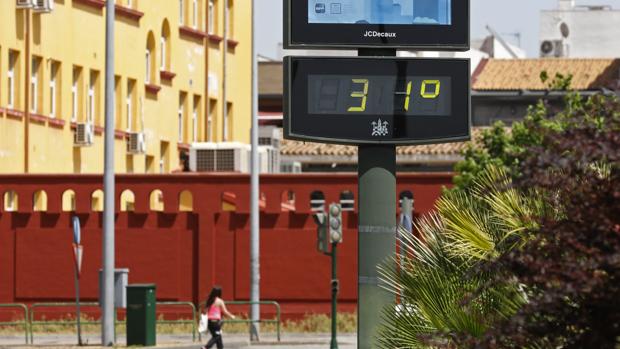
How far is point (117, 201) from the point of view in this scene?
4750 centimetres

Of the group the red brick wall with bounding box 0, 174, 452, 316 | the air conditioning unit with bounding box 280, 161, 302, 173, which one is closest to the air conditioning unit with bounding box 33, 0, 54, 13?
the red brick wall with bounding box 0, 174, 452, 316

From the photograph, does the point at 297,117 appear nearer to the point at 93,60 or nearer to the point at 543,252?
the point at 543,252

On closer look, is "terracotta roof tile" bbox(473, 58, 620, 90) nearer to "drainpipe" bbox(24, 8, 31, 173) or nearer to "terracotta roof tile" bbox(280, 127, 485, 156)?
"terracotta roof tile" bbox(280, 127, 485, 156)

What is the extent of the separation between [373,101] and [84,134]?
37.2 meters

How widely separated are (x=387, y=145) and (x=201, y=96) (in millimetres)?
47801

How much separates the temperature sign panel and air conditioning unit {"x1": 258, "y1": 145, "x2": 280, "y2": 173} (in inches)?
1620

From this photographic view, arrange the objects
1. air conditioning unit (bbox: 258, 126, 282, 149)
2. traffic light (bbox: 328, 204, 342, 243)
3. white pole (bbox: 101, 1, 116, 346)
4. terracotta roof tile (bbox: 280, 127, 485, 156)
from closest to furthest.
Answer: white pole (bbox: 101, 1, 116, 346) < traffic light (bbox: 328, 204, 342, 243) < air conditioning unit (bbox: 258, 126, 282, 149) < terracotta roof tile (bbox: 280, 127, 485, 156)

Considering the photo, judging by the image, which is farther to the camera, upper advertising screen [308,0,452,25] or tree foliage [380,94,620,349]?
upper advertising screen [308,0,452,25]

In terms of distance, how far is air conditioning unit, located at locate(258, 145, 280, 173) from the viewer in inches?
2198

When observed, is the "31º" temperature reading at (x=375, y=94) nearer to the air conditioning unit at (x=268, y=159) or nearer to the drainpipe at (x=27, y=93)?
the drainpipe at (x=27, y=93)

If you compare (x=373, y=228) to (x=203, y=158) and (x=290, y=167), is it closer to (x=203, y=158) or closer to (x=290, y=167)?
(x=203, y=158)

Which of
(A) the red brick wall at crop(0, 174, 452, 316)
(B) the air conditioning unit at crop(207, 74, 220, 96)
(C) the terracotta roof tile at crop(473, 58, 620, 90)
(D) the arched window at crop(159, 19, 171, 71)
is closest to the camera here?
(A) the red brick wall at crop(0, 174, 452, 316)

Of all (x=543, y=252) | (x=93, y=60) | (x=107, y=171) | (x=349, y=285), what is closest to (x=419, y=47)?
(x=543, y=252)

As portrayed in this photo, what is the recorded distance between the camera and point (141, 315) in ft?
123
